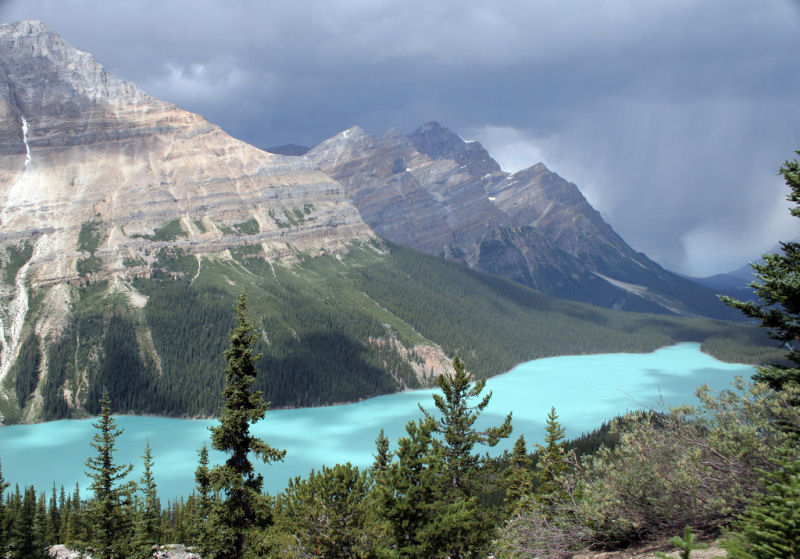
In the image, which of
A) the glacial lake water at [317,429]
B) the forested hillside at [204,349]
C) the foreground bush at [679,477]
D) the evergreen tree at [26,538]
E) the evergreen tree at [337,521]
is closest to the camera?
the foreground bush at [679,477]

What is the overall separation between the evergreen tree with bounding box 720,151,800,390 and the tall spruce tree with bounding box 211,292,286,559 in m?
17.3

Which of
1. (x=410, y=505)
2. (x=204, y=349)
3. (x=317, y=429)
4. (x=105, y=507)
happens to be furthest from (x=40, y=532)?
(x=204, y=349)

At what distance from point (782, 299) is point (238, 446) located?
19457 mm

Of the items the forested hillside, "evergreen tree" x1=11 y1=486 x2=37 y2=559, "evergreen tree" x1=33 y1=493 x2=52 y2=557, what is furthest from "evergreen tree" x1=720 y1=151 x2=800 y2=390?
the forested hillside

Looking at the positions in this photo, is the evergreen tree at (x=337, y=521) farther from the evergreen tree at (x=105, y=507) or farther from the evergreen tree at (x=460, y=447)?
the evergreen tree at (x=105, y=507)

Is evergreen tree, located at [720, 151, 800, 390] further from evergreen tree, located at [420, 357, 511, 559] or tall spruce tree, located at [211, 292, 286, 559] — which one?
tall spruce tree, located at [211, 292, 286, 559]

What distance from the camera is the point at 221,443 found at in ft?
75.5

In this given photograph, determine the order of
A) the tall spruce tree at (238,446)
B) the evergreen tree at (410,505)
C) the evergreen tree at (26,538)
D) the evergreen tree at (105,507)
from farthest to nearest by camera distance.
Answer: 1. the evergreen tree at (26,538)
2. the evergreen tree at (105,507)
3. the tall spruce tree at (238,446)
4. the evergreen tree at (410,505)

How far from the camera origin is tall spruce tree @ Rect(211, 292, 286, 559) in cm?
2298

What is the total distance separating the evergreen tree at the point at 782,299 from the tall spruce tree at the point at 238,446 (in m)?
17.3

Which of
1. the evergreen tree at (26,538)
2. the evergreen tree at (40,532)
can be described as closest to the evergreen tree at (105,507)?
the evergreen tree at (26,538)

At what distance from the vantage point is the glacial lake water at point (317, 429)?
91.1m

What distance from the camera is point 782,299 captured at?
56.7ft

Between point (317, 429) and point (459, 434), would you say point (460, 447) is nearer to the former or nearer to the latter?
point (459, 434)
